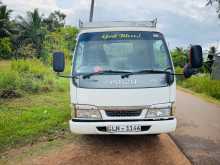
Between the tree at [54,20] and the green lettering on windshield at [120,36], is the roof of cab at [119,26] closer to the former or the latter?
the green lettering on windshield at [120,36]

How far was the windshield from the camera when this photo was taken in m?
7.10

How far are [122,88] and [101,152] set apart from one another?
1370 millimetres

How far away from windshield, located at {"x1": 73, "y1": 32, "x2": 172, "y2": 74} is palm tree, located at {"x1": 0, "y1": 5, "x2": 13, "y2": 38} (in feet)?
137

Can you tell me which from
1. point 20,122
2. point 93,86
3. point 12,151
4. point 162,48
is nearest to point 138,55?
point 162,48

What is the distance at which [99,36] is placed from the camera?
24.5 feet

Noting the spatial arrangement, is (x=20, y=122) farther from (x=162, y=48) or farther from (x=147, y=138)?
(x=162, y=48)

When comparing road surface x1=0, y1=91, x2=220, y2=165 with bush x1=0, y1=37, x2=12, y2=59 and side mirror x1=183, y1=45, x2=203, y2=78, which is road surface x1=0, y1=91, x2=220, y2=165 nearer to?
side mirror x1=183, y1=45, x2=203, y2=78

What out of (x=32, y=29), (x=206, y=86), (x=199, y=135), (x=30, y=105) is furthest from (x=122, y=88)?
(x=32, y=29)

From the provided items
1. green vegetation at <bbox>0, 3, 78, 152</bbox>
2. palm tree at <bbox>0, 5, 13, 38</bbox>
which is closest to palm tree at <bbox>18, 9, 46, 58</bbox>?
palm tree at <bbox>0, 5, 13, 38</bbox>

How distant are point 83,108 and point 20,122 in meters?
3.42

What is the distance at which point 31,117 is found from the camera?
10.0 meters

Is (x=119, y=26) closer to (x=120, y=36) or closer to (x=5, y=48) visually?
(x=120, y=36)

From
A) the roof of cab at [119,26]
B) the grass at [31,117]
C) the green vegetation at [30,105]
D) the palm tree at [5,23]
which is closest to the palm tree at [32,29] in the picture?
the palm tree at [5,23]

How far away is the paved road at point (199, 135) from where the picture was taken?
23.3 feet
